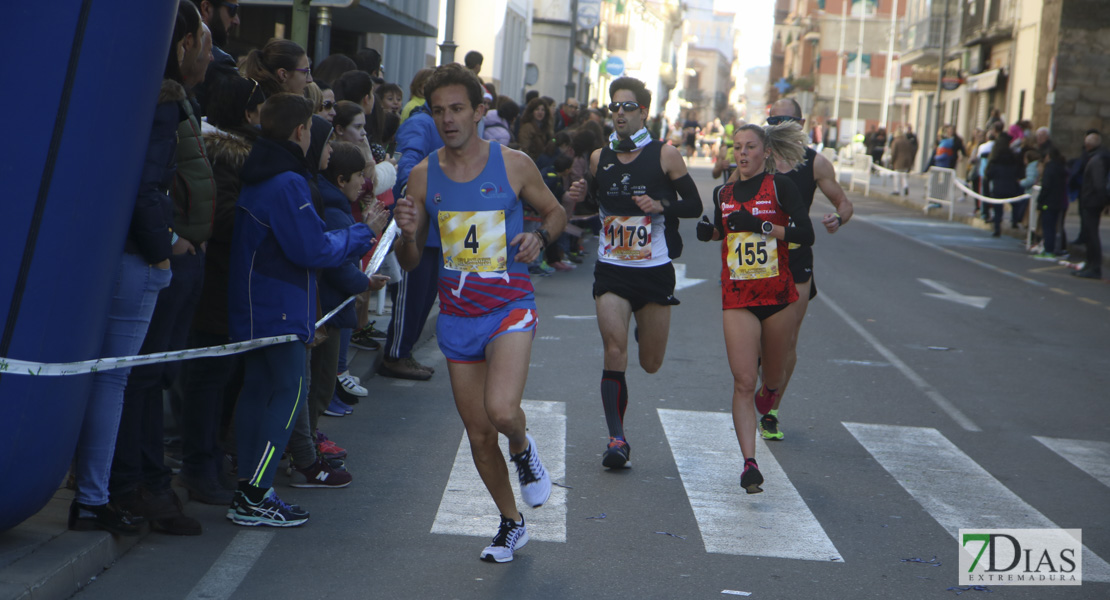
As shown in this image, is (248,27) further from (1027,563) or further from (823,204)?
(823,204)

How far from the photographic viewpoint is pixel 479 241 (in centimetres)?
476

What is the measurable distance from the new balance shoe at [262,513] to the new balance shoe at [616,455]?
180cm

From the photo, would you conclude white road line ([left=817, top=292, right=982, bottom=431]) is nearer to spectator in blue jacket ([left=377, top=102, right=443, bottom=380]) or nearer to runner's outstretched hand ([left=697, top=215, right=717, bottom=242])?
runner's outstretched hand ([left=697, top=215, right=717, bottom=242])

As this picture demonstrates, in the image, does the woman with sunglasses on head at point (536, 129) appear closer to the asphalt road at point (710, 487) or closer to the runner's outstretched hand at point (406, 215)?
the asphalt road at point (710, 487)

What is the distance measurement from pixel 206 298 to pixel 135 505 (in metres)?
1.06

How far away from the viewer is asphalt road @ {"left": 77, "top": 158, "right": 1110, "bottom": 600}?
4.66 m

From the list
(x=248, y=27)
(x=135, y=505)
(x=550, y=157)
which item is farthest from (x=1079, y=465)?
(x=248, y=27)

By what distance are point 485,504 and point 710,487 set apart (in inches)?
48.3

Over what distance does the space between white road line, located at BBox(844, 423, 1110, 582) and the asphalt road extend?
2 centimetres

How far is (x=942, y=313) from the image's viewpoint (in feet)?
43.7

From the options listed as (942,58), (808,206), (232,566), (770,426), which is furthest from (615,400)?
(942,58)

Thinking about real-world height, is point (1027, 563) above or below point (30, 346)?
below

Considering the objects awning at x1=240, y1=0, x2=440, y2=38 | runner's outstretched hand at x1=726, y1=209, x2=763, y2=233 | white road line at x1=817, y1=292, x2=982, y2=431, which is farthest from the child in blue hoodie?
awning at x1=240, y1=0, x2=440, y2=38

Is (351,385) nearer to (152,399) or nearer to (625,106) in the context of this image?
(625,106)
